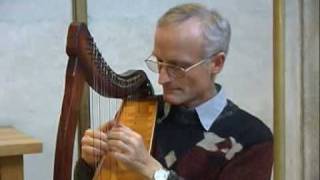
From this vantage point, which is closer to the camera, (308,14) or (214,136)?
(214,136)

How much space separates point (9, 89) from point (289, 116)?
112 cm

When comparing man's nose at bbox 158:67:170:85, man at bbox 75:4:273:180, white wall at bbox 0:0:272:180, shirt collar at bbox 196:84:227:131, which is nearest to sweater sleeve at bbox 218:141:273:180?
man at bbox 75:4:273:180

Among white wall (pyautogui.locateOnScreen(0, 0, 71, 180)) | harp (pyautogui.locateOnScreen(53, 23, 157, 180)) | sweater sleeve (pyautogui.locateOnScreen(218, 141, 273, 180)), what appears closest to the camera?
harp (pyautogui.locateOnScreen(53, 23, 157, 180))

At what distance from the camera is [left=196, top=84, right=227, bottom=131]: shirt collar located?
48.4 inches

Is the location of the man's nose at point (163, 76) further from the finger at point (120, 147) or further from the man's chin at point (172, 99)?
the finger at point (120, 147)

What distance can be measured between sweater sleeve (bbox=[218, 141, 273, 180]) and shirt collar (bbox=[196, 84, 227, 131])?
4.4 inches

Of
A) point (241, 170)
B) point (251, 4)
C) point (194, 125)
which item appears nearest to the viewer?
point (241, 170)

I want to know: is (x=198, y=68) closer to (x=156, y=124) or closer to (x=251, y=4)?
(x=156, y=124)

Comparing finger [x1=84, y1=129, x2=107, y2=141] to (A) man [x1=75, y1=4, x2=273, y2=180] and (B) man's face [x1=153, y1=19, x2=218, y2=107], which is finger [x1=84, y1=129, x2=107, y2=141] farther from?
(B) man's face [x1=153, y1=19, x2=218, y2=107]

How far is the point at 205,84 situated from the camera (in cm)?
122

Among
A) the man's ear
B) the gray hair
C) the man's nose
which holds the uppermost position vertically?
the gray hair

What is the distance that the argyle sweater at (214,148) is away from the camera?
1.15m

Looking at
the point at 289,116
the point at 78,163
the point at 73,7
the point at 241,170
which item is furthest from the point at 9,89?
the point at 289,116

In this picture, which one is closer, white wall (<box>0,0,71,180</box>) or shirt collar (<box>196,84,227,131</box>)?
shirt collar (<box>196,84,227,131</box>)
